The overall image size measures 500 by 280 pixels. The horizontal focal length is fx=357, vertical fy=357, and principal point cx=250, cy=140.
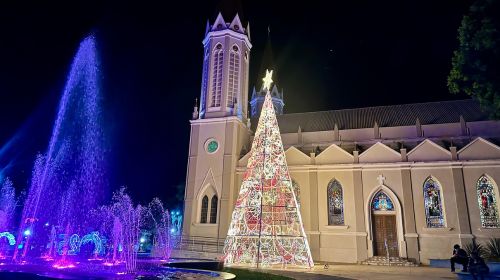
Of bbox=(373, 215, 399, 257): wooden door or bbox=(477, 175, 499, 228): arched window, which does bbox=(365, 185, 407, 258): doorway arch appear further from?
bbox=(477, 175, 499, 228): arched window

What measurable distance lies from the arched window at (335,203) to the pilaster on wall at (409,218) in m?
4.16

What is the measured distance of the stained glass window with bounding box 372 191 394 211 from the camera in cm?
2489

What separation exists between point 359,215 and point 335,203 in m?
1.96

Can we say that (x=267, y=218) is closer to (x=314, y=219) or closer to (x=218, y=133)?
(x=314, y=219)

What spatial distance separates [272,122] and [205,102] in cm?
1300

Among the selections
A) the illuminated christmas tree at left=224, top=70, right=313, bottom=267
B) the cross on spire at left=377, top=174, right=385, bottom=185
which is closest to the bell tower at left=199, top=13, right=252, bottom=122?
the illuminated christmas tree at left=224, top=70, right=313, bottom=267

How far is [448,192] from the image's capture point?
23656mm

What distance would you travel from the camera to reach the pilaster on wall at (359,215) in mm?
23812

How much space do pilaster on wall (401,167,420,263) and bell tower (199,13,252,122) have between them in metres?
13.4

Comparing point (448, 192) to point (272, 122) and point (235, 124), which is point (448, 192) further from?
point (235, 124)

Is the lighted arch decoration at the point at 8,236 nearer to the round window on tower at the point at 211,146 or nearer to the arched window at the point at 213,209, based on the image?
the arched window at the point at 213,209

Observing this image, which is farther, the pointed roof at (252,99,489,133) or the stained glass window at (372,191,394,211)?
the pointed roof at (252,99,489,133)

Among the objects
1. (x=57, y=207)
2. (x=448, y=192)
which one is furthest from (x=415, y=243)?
(x=57, y=207)

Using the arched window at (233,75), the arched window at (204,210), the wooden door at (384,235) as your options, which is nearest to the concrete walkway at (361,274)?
the wooden door at (384,235)
